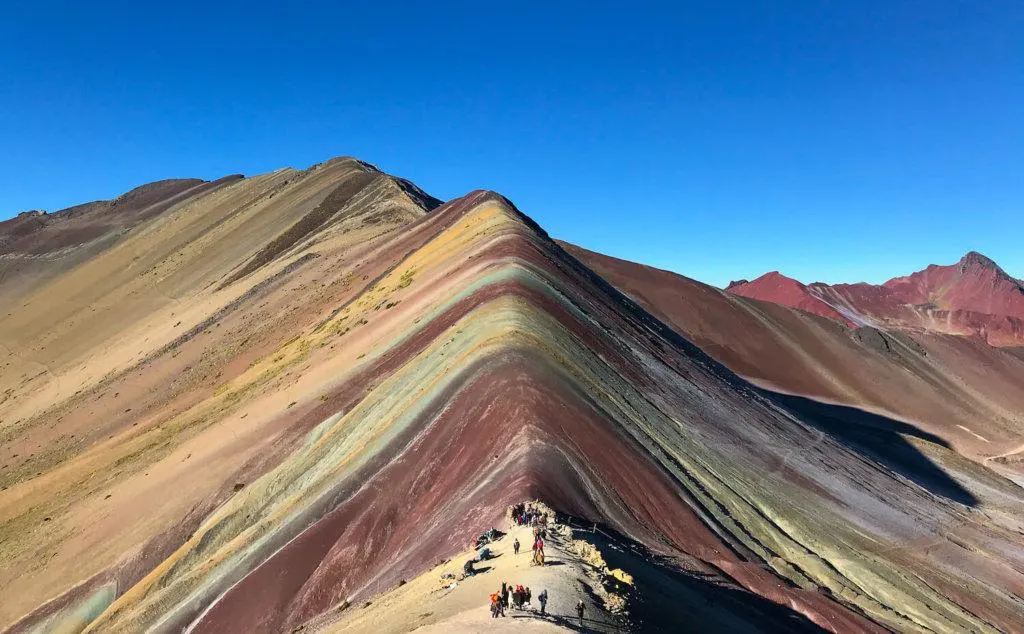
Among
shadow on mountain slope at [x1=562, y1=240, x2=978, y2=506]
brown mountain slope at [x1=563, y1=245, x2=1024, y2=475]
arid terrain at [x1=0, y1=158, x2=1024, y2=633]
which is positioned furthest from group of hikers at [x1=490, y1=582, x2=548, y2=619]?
brown mountain slope at [x1=563, y1=245, x2=1024, y2=475]

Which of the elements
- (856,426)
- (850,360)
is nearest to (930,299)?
(850,360)

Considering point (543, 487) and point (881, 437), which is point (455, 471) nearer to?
point (543, 487)

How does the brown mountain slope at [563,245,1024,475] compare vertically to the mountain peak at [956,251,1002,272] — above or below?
below

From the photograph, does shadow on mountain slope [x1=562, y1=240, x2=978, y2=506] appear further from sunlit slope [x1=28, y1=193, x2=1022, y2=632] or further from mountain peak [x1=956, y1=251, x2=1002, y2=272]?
mountain peak [x1=956, y1=251, x2=1002, y2=272]

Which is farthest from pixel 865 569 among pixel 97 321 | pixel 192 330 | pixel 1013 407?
pixel 97 321

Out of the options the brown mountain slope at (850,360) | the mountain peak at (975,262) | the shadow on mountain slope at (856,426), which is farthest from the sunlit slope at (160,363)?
the mountain peak at (975,262)
